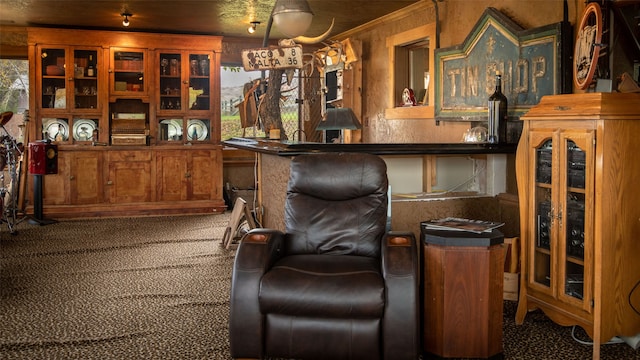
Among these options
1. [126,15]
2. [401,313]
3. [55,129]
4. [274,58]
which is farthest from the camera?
[55,129]

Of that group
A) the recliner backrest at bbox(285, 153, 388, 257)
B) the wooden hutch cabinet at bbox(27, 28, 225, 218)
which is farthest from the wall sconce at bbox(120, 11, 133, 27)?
the recliner backrest at bbox(285, 153, 388, 257)

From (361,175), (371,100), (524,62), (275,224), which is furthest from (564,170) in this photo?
(371,100)

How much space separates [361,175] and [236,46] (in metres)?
5.83

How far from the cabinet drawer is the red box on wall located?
30.6 inches

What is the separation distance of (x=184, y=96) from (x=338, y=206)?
17.4 feet

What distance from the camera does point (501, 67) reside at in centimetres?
457

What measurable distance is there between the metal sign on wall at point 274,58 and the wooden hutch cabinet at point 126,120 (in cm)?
364

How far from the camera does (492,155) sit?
14.0 feet

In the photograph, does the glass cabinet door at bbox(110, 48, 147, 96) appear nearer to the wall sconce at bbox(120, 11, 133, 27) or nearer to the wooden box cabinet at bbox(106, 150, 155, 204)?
the wooden box cabinet at bbox(106, 150, 155, 204)

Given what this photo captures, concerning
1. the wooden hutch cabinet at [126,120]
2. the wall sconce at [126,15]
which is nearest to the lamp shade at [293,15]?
the wall sconce at [126,15]

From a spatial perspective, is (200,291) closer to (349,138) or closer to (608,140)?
(608,140)

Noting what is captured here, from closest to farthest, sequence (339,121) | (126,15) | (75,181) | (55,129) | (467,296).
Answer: (467,296) < (339,121) < (126,15) < (75,181) < (55,129)

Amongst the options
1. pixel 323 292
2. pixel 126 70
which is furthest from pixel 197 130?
pixel 323 292

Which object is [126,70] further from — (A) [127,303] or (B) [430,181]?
(B) [430,181]
